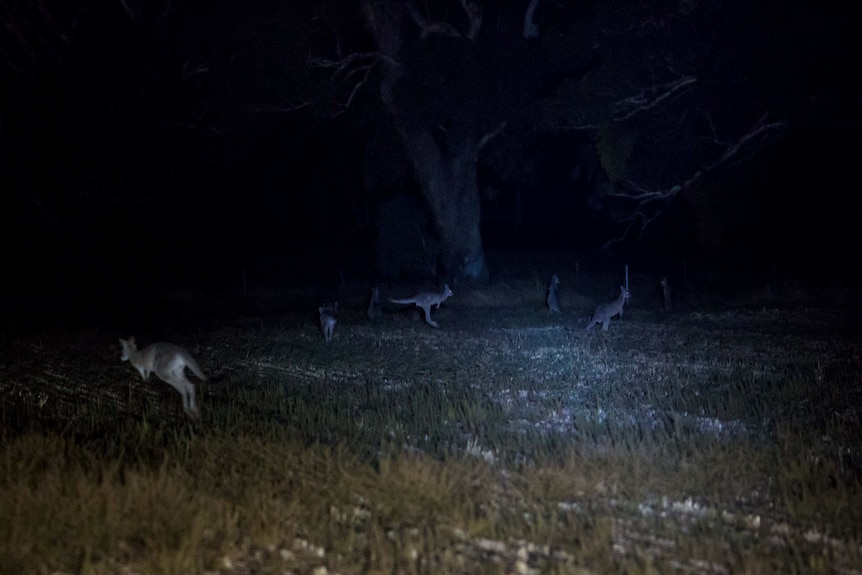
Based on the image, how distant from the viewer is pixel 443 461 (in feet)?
27.8

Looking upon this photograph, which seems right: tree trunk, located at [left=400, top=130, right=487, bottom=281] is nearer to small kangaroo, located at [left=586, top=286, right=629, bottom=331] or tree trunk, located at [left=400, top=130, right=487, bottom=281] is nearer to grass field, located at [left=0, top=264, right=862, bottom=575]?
small kangaroo, located at [left=586, top=286, right=629, bottom=331]

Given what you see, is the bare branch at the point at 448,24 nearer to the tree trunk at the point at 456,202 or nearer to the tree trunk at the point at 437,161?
the tree trunk at the point at 437,161

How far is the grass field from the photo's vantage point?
20.6 feet

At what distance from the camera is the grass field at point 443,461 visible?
627 centimetres

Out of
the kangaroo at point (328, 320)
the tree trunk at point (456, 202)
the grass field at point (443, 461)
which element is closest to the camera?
the grass field at point (443, 461)

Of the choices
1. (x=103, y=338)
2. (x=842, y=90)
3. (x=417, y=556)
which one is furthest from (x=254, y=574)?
(x=842, y=90)

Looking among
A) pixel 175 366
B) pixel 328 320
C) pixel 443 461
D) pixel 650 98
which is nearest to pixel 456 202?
pixel 650 98

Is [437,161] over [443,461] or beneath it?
over

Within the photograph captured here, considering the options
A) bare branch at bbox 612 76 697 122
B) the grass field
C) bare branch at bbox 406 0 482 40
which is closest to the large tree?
bare branch at bbox 406 0 482 40

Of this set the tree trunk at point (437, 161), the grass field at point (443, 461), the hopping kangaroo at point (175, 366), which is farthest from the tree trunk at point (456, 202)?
the hopping kangaroo at point (175, 366)

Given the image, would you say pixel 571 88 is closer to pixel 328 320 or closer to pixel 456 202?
pixel 456 202

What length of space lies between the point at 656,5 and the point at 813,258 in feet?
54.6

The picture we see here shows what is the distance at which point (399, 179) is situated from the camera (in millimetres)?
28938

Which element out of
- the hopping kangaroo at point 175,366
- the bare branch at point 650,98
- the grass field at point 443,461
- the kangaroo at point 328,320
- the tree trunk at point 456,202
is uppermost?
the bare branch at point 650,98
